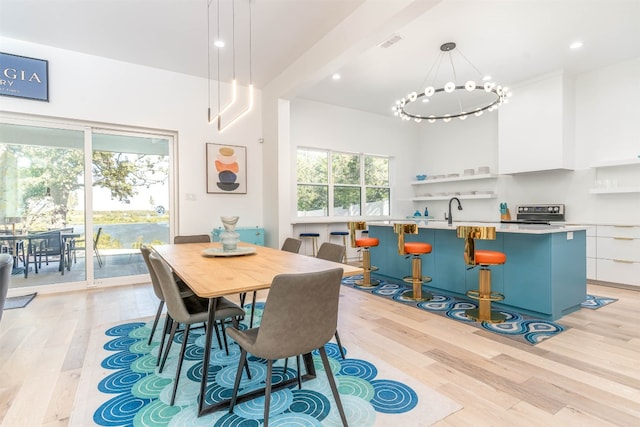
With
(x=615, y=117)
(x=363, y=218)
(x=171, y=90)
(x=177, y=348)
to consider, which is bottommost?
(x=177, y=348)

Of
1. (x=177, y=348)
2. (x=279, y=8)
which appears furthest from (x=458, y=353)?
(x=279, y=8)

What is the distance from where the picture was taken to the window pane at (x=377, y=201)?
734 centimetres

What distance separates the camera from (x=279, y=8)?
11.3ft

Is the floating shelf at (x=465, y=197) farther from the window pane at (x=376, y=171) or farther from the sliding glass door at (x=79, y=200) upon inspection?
the sliding glass door at (x=79, y=200)

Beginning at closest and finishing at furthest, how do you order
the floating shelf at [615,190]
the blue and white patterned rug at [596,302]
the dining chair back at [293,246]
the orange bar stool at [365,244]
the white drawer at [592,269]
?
the dining chair back at [293,246] → the blue and white patterned rug at [596,302] → the floating shelf at [615,190] → the orange bar stool at [365,244] → the white drawer at [592,269]

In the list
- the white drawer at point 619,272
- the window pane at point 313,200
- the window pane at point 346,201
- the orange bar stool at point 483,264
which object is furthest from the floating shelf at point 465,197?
the orange bar stool at point 483,264

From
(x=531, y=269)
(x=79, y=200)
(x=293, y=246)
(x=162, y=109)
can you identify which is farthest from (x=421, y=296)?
(x=79, y=200)

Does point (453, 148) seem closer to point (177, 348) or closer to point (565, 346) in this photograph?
point (565, 346)

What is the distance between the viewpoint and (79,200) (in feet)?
14.9

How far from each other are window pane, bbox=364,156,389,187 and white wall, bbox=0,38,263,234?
105 inches

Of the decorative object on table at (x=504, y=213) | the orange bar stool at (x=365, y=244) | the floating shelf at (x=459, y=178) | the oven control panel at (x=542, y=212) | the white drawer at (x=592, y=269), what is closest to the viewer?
the orange bar stool at (x=365, y=244)

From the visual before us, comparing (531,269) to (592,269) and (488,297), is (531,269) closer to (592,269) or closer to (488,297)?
(488,297)

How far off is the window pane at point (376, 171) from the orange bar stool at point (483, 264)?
4.21 meters

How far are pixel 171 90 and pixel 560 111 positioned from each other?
238 inches
